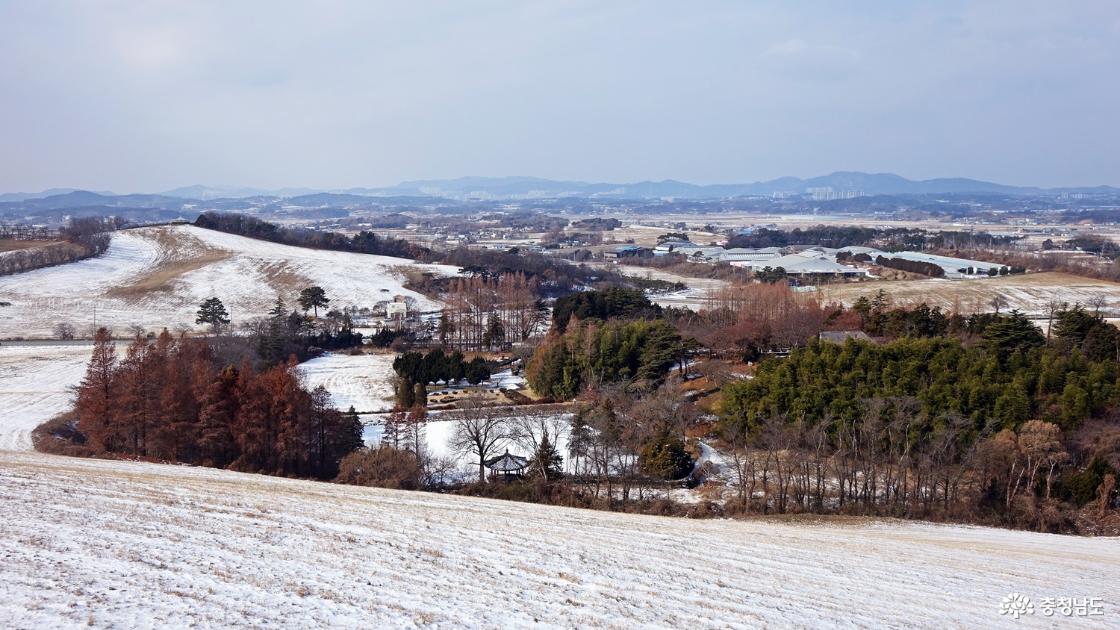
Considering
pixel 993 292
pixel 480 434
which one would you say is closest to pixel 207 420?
pixel 480 434

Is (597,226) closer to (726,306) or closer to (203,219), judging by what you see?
(203,219)

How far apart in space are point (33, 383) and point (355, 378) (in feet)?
43.3

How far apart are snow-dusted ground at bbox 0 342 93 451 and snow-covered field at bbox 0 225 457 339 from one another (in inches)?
322

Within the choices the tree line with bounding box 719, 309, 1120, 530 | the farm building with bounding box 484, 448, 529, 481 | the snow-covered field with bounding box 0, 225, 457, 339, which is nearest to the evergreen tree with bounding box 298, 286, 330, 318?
the snow-covered field with bounding box 0, 225, 457, 339

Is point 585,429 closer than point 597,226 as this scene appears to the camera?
Yes

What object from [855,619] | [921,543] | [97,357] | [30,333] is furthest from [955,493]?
[30,333]

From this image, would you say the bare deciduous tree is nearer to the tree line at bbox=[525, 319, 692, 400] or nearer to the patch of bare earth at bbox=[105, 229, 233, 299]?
the tree line at bbox=[525, 319, 692, 400]

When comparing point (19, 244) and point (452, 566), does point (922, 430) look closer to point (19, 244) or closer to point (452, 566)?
point (452, 566)

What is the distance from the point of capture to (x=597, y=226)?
477 ft

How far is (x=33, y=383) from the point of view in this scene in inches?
1227

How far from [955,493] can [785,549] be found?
8063 millimetres

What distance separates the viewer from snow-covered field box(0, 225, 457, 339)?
5072cm

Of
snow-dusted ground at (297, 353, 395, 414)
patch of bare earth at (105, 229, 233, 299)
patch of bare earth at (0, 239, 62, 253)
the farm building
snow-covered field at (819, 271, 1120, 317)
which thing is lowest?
snow-dusted ground at (297, 353, 395, 414)

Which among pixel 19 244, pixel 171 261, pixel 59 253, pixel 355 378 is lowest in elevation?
pixel 355 378
